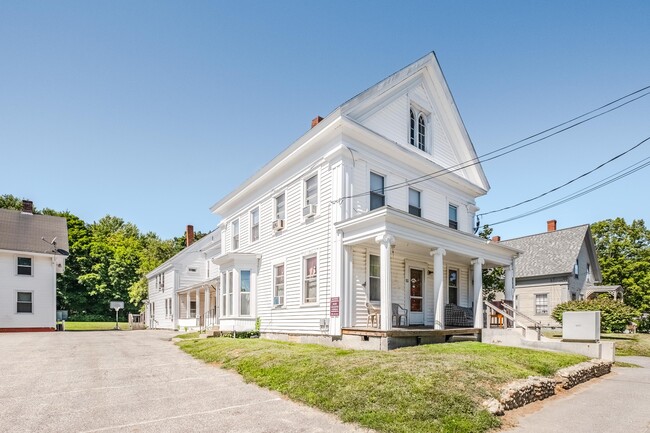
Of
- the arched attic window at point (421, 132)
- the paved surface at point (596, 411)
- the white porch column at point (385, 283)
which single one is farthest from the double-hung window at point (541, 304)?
the white porch column at point (385, 283)

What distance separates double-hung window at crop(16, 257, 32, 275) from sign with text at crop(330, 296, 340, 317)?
1054 inches

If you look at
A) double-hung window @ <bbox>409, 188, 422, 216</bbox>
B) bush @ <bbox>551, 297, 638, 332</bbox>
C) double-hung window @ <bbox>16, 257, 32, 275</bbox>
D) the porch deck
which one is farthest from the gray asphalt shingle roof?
double-hung window @ <bbox>16, 257, 32, 275</bbox>

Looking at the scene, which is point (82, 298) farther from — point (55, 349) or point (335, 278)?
point (335, 278)

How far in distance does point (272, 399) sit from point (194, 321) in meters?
23.4

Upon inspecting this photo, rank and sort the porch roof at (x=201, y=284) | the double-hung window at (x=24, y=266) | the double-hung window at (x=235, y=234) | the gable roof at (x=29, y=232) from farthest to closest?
1. the gable roof at (x=29, y=232)
2. the double-hung window at (x=24, y=266)
3. the porch roof at (x=201, y=284)
4. the double-hung window at (x=235, y=234)

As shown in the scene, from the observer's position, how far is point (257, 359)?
35.8ft

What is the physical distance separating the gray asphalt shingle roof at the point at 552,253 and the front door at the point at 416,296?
654 inches

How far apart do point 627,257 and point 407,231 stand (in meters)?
34.9

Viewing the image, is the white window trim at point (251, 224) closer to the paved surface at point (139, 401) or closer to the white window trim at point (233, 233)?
the white window trim at point (233, 233)

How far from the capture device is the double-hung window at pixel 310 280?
14789 millimetres

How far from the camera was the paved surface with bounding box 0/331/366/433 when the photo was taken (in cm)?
641

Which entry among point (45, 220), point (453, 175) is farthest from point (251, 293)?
point (45, 220)

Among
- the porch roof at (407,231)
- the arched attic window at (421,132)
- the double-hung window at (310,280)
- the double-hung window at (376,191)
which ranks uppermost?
the arched attic window at (421,132)

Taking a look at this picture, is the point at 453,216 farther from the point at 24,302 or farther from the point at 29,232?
the point at 29,232
